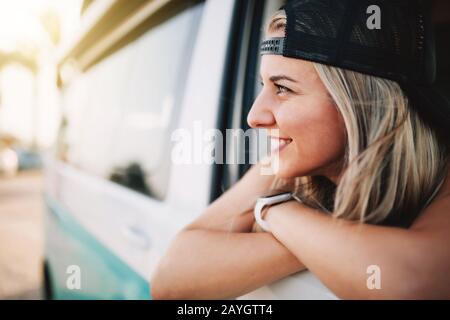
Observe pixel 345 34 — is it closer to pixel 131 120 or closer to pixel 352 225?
pixel 352 225

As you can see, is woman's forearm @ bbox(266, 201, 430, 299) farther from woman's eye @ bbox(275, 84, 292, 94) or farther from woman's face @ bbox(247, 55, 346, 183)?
woman's eye @ bbox(275, 84, 292, 94)

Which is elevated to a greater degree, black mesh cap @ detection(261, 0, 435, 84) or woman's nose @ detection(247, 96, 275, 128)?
black mesh cap @ detection(261, 0, 435, 84)

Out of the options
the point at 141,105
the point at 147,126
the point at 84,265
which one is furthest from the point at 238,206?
the point at 84,265

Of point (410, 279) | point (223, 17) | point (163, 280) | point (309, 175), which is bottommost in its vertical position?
point (163, 280)

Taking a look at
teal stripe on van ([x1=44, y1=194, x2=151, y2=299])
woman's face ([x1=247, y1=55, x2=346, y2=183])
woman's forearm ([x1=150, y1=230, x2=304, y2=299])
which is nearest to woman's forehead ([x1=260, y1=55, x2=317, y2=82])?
woman's face ([x1=247, y1=55, x2=346, y2=183])

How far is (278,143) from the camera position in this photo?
1.14 meters

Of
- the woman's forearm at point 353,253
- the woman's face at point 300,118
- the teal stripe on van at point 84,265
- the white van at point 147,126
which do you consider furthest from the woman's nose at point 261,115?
the teal stripe on van at point 84,265

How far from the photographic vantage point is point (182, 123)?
1433mm

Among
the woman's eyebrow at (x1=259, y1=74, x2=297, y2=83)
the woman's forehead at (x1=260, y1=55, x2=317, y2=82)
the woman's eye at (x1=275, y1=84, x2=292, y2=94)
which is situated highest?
the woman's forehead at (x1=260, y1=55, x2=317, y2=82)

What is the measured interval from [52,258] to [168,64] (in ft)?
6.04

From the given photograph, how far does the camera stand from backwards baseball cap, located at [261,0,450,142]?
1.01 meters

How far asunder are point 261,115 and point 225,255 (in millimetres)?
376

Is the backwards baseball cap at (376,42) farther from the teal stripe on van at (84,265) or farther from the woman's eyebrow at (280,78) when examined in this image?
the teal stripe on van at (84,265)

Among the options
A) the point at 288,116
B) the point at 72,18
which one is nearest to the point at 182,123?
the point at 288,116
